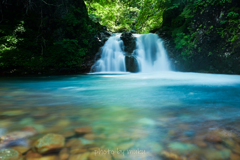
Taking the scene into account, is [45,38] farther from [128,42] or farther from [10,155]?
[10,155]

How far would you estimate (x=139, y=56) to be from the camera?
39.7ft

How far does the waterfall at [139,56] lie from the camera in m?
11.3

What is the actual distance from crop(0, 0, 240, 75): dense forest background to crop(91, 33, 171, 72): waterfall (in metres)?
0.69

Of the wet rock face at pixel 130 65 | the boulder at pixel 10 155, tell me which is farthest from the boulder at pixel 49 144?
the wet rock face at pixel 130 65

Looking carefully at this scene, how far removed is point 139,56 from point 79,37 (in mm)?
4896

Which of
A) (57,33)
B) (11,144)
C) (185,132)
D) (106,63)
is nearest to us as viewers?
(11,144)

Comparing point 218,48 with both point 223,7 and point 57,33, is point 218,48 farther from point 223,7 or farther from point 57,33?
point 57,33

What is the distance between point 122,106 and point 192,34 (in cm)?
895

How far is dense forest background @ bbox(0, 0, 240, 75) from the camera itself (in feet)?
25.5

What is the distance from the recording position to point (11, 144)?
52.4 inches

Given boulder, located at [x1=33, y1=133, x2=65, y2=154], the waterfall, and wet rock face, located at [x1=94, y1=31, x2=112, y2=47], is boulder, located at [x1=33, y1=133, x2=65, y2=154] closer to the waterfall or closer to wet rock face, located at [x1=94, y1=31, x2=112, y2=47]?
the waterfall

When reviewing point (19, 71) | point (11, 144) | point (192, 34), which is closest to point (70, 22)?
point (19, 71)

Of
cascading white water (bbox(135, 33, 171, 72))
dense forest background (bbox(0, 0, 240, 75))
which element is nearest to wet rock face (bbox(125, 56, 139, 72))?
cascading white water (bbox(135, 33, 171, 72))

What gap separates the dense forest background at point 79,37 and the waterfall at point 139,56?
27.3 inches
